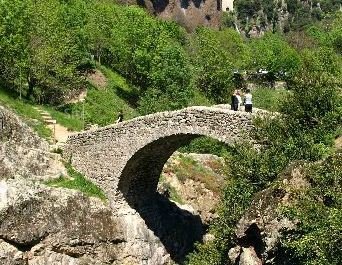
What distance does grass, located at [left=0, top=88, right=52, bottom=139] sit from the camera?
28922 mm

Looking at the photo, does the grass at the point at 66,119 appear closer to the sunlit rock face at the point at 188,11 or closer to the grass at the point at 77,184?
the grass at the point at 77,184

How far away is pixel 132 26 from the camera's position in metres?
49.9

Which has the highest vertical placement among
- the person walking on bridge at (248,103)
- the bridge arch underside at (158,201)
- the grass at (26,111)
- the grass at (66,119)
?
the person walking on bridge at (248,103)

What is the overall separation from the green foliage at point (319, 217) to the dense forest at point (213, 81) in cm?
3

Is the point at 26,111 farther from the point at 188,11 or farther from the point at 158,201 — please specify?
the point at 188,11

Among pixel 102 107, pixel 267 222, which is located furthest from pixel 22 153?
pixel 102 107

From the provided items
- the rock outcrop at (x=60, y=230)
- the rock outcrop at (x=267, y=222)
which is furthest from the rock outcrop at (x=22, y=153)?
the rock outcrop at (x=267, y=222)

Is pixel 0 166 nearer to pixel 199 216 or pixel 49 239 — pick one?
pixel 49 239

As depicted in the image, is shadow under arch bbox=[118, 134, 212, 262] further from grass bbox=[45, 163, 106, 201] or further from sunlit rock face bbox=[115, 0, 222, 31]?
sunlit rock face bbox=[115, 0, 222, 31]

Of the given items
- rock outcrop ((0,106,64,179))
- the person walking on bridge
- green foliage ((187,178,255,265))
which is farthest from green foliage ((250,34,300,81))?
green foliage ((187,178,255,265))

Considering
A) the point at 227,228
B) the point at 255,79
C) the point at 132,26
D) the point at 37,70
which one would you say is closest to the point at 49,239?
the point at 227,228

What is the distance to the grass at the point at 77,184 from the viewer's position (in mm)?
25147

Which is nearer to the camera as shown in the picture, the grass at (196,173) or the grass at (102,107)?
the grass at (196,173)

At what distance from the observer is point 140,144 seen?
24.6 metres
